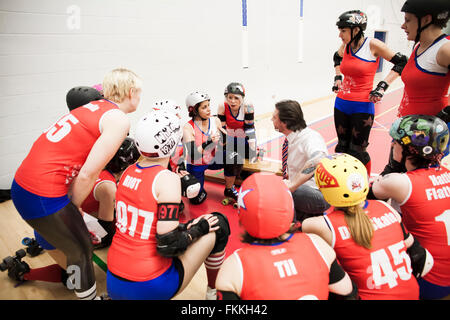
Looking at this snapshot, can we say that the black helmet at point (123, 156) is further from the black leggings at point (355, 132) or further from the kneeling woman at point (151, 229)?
the black leggings at point (355, 132)

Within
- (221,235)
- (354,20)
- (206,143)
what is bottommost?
(221,235)

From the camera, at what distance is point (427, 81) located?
102 inches

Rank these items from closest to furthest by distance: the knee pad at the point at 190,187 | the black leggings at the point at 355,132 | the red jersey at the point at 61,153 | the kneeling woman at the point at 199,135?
the red jersey at the point at 61,153, the knee pad at the point at 190,187, the black leggings at the point at 355,132, the kneeling woman at the point at 199,135

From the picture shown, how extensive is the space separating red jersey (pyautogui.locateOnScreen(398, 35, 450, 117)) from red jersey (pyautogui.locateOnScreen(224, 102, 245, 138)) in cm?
210

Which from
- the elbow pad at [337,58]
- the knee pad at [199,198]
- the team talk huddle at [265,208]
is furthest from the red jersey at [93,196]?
the elbow pad at [337,58]

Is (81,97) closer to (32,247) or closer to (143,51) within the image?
(32,247)

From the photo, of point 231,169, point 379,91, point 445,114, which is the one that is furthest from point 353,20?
point 231,169

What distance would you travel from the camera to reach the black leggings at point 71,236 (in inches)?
76.0

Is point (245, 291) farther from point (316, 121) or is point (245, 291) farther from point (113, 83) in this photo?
point (316, 121)

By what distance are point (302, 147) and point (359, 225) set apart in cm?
125

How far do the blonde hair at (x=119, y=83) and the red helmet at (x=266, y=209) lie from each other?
54.0 inches

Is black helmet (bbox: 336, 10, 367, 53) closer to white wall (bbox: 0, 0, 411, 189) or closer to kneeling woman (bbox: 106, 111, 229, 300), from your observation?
kneeling woman (bbox: 106, 111, 229, 300)

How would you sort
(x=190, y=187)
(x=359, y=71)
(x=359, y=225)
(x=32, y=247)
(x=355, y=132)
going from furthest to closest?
(x=355, y=132) → (x=359, y=71) → (x=32, y=247) → (x=190, y=187) → (x=359, y=225)

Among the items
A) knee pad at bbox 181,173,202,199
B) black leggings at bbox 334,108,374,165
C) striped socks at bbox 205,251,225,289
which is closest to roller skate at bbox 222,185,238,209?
knee pad at bbox 181,173,202,199
